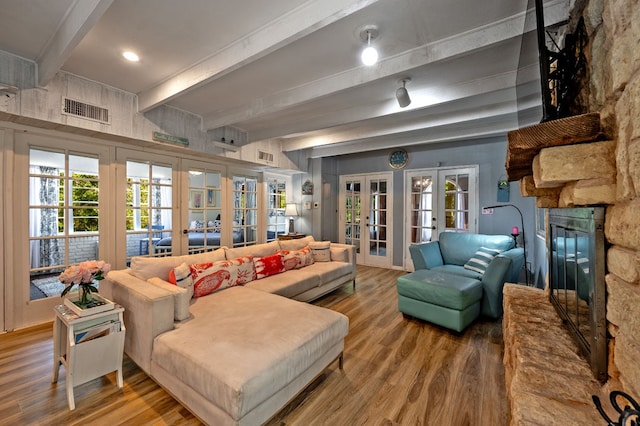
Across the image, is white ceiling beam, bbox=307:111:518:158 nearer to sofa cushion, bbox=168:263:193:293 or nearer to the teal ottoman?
the teal ottoman

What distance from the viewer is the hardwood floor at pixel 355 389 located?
157cm

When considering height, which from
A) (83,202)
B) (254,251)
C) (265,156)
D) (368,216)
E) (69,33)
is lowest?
(254,251)

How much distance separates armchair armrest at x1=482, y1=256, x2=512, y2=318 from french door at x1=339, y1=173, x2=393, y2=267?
2.60 m

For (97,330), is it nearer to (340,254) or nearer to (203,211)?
(203,211)

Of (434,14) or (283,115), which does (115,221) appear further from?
(434,14)

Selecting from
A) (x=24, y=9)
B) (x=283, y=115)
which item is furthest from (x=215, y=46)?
(x=283, y=115)

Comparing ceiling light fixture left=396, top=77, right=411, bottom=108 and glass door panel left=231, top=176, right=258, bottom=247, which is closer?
ceiling light fixture left=396, top=77, right=411, bottom=108

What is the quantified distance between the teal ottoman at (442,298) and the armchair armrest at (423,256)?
52cm

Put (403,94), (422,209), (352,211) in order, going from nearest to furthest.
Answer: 1. (403,94)
2. (422,209)
3. (352,211)

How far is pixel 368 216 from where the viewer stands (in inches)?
225

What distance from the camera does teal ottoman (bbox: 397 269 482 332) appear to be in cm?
255

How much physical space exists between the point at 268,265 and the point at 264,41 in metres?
2.24

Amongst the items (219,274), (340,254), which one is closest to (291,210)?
(340,254)

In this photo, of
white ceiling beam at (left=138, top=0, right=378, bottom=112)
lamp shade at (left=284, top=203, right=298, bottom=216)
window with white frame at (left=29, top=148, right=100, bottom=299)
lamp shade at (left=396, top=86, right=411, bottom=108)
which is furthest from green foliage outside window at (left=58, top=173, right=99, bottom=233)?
lamp shade at (left=396, top=86, right=411, bottom=108)
